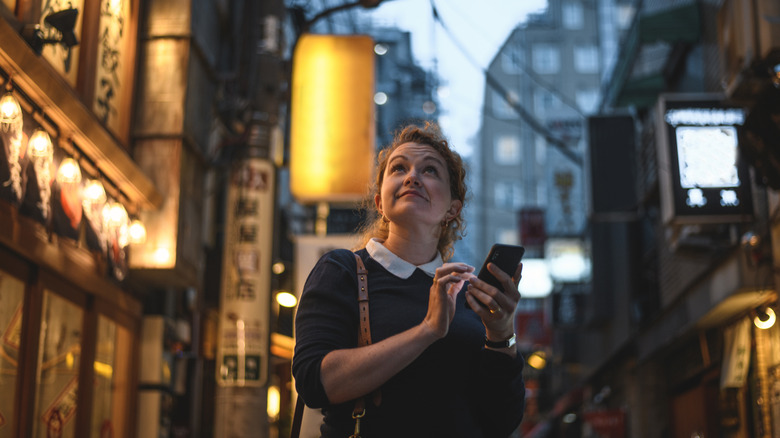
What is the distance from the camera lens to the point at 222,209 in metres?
16.7

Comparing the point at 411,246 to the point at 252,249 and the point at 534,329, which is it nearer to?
the point at 252,249

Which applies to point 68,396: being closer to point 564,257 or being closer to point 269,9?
point 269,9

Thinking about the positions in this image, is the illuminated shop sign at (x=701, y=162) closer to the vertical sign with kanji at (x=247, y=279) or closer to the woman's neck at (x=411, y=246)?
the vertical sign with kanji at (x=247, y=279)

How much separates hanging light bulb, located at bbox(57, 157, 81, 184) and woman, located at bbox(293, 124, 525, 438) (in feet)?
18.3

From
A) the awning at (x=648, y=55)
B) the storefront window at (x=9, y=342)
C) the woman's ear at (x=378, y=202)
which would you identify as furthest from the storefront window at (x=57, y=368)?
the awning at (x=648, y=55)

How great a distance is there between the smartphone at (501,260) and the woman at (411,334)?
4 centimetres

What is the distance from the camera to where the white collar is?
345 centimetres

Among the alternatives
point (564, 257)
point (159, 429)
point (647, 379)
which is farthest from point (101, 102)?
point (564, 257)

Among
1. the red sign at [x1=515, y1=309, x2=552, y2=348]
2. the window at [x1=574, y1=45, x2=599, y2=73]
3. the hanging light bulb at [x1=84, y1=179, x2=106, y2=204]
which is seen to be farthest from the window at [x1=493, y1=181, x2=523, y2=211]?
the hanging light bulb at [x1=84, y1=179, x2=106, y2=204]

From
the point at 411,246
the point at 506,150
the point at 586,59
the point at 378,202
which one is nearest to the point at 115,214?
the point at 378,202

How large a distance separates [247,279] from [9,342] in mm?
2728

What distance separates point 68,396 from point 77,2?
3.94 meters

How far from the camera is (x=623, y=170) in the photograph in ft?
64.8

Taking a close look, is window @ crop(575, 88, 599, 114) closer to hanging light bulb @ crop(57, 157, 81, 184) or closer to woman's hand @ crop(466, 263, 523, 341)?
hanging light bulb @ crop(57, 157, 81, 184)
